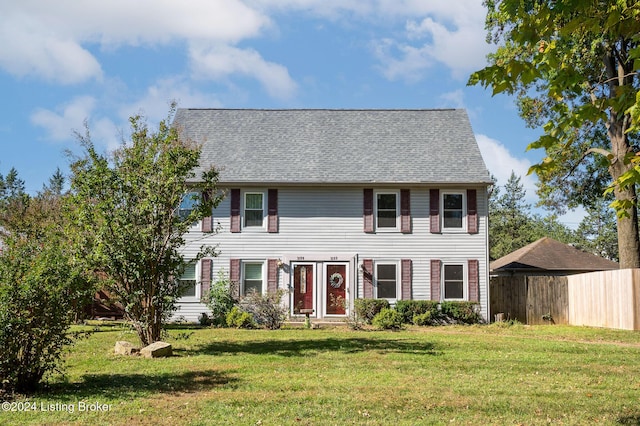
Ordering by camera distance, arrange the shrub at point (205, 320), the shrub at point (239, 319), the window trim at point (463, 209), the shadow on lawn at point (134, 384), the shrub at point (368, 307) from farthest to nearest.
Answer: the window trim at point (463, 209), the shrub at point (368, 307), the shrub at point (205, 320), the shrub at point (239, 319), the shadow on lawn at point (134, 384)

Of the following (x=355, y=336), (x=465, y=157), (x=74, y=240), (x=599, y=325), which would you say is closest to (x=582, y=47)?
(x=465, y=157)

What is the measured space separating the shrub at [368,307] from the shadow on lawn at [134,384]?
11.8 m

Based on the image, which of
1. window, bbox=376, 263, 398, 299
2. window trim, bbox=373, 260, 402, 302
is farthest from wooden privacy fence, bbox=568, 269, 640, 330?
window, bbox=376, 263, 398, 299

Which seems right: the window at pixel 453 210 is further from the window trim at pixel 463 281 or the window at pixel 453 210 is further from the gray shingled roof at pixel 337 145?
the window trim at pixel 463 281

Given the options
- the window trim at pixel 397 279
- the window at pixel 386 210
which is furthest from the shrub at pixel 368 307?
the window at pixel 386 210

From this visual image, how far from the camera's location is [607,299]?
1959 cm

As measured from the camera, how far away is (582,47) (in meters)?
19.8

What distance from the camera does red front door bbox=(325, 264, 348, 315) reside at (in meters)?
22.3

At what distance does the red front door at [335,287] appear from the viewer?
22.3 meters

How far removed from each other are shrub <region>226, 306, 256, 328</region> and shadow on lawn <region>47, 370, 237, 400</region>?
951 cm

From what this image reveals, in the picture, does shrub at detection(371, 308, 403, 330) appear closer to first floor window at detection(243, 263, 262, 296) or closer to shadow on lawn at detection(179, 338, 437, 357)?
shadow on lawn at detection(179, 338, 437, 357)

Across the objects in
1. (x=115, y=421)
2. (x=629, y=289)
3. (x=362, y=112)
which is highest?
(x=362, y=112)

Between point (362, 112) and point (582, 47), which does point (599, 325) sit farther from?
point (362, 112)

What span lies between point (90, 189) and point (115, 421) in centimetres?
643
